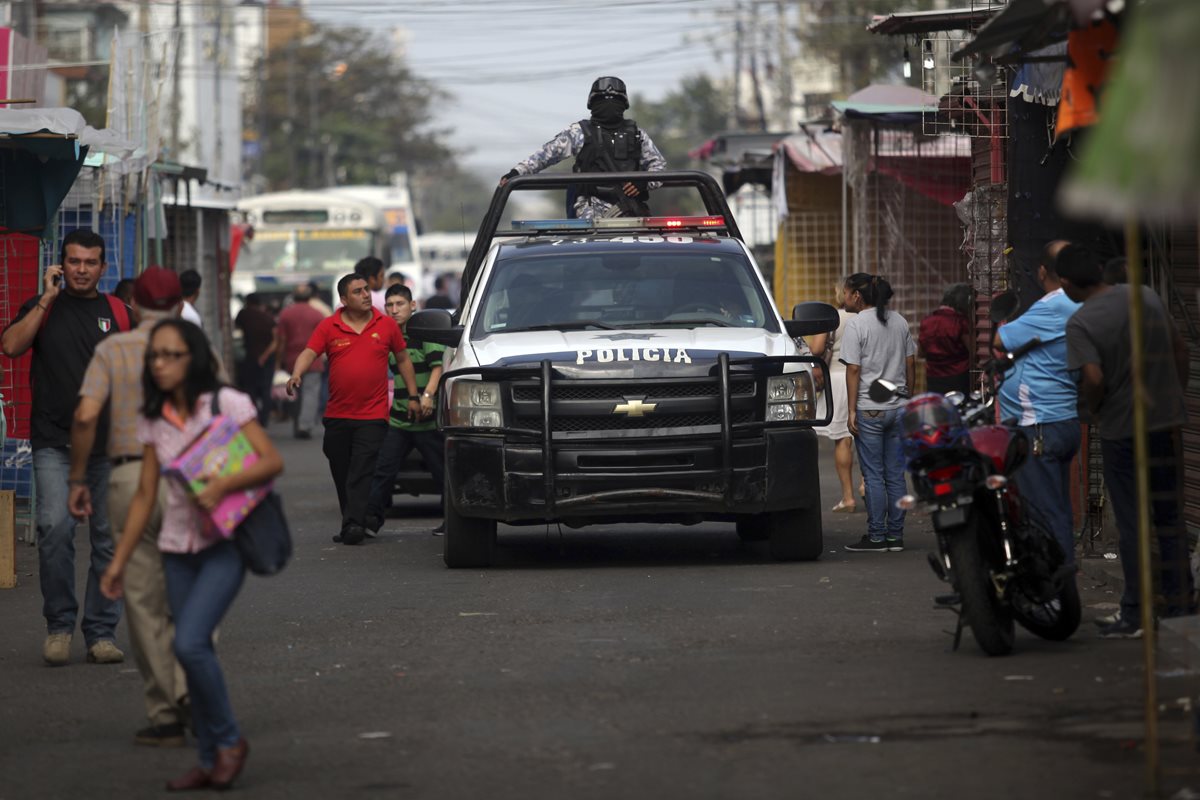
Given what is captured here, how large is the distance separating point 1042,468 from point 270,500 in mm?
4426

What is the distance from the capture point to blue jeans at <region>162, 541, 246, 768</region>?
667 centimetres

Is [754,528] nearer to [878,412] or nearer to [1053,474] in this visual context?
[878,412]

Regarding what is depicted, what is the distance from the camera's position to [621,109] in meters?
15.4

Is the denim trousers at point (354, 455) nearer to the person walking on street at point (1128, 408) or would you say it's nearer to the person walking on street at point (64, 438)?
the person walking on street at point (64, 438)

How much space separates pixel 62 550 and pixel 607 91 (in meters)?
7.05

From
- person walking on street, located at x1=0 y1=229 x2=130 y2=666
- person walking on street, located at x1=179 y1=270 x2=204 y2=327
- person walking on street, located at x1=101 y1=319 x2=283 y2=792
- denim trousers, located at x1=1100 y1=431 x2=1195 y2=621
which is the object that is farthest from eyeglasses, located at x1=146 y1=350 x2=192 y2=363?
person walking on street, located at x1=179 y1=270 x2=204 y2=327

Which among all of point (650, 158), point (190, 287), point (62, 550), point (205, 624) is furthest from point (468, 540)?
point (190, 287)

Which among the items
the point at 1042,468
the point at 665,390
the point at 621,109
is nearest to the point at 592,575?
the point at 665,390

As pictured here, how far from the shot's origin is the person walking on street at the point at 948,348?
50.8 ft

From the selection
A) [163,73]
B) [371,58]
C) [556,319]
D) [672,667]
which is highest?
A: [371,58]

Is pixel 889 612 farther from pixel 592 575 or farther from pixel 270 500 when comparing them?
pixel 270 500

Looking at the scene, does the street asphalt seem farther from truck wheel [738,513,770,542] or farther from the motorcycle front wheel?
truck wheel [738,513,770,542]

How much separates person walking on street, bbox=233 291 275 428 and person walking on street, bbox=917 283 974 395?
44.4 ft

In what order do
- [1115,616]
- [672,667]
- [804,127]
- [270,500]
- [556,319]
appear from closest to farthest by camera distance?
[270,500], [672,667], [1115,616], [556,319], [804,127]
